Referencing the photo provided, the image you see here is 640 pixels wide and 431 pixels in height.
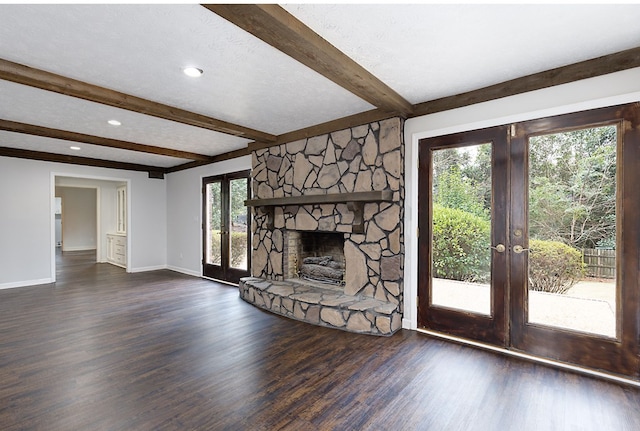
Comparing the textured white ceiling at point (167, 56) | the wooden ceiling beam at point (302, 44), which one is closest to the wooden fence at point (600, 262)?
the wooden ceiling beam at point (302, 44)

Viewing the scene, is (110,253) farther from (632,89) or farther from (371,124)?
(632,89)

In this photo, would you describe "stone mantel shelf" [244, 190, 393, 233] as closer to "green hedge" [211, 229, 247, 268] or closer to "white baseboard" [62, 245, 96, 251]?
"green hedge" [211, 229, 247, 268]

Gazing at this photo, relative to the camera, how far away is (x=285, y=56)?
2438 millimetres

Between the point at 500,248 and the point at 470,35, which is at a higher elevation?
the point at 470,35

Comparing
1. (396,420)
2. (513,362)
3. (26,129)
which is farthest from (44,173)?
(513,362)

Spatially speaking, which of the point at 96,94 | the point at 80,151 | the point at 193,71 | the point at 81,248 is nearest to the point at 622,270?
the point at 193,71

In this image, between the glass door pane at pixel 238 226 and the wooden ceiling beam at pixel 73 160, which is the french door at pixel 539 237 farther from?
the wooden ceiling beam at pixel 73 160

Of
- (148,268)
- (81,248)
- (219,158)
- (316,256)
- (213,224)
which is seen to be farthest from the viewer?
(81,248)

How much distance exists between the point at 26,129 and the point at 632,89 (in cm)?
655

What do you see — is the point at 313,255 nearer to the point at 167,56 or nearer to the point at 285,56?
the point at 285,56

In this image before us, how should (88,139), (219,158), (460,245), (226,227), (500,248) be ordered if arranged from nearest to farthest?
(500,248), (460,245), (88,139), (226,227), (219,158)

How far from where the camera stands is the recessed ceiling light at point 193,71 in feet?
8.65

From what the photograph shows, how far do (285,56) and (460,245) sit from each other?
248cm

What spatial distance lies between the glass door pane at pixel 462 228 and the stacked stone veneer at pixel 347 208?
0.39 m
